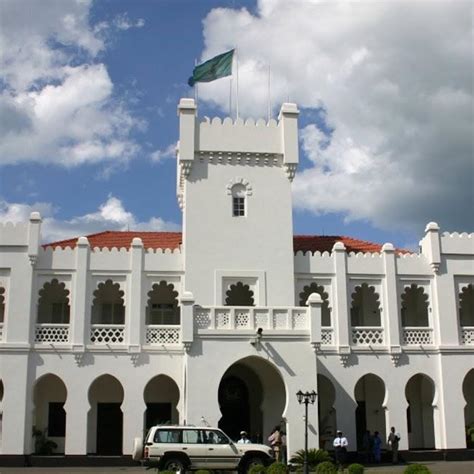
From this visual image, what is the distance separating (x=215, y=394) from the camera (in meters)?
24.8

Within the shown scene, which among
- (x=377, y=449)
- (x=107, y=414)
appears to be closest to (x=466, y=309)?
(x=377, y=449)

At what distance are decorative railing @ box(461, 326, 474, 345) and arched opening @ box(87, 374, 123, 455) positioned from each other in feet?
47.5

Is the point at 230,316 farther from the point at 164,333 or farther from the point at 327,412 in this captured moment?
the point at 327,412

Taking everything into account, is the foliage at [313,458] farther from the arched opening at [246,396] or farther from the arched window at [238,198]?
the arched window at [238,198]

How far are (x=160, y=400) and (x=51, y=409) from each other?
4.43 m

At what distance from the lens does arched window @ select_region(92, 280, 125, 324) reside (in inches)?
1188

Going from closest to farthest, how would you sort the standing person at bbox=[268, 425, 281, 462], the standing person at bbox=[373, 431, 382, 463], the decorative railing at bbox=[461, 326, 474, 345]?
1. the standing person at bbox=[268, 425, 281, 462]
2. the standing person at bbox=[373, 431, 382, 463]
3. the decorative railing at bbox=[461, 326, 474, 345]

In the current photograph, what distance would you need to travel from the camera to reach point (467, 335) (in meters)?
30.2

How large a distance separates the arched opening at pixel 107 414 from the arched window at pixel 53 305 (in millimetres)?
3334

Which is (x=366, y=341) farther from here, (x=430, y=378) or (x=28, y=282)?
(x=28, y=282)

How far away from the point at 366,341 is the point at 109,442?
11266 mm

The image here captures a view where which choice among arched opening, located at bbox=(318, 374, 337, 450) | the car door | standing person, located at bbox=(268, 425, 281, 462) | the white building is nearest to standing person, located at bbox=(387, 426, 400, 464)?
the white building

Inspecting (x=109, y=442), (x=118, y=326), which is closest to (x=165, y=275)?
(x=118, y=326)

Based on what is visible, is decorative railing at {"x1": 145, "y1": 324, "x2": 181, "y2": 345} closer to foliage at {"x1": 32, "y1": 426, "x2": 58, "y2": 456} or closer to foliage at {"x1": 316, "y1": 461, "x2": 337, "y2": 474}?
foliage at {"x1": 32, "y1": 426, "x2": 58, "y2": 456}
